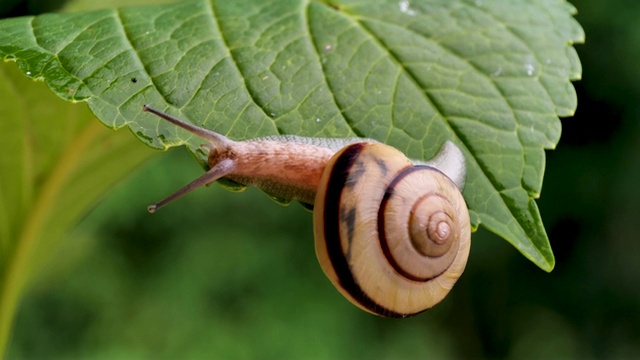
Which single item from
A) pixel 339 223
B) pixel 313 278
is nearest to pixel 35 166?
pixel 339 223

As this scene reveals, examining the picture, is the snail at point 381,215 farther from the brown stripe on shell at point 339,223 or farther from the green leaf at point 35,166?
the green leaf at point 35,166

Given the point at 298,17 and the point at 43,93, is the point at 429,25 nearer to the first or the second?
the point at 298,17

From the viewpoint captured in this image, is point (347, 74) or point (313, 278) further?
point (313, 278)

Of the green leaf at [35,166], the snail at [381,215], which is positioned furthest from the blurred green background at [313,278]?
the snail at [381,215]

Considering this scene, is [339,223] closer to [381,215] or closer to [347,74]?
[381,215]

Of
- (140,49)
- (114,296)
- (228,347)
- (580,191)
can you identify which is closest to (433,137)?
(140,49)

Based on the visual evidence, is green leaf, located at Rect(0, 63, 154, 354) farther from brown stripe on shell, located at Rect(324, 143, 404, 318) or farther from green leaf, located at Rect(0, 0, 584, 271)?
brown stripe on shell, located at Rect(324, 143, 404, 318)

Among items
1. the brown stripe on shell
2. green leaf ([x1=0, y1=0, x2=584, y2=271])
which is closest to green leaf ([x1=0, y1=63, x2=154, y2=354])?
green leaf ([x1=0, y1=0, x2=584, y2=271])
